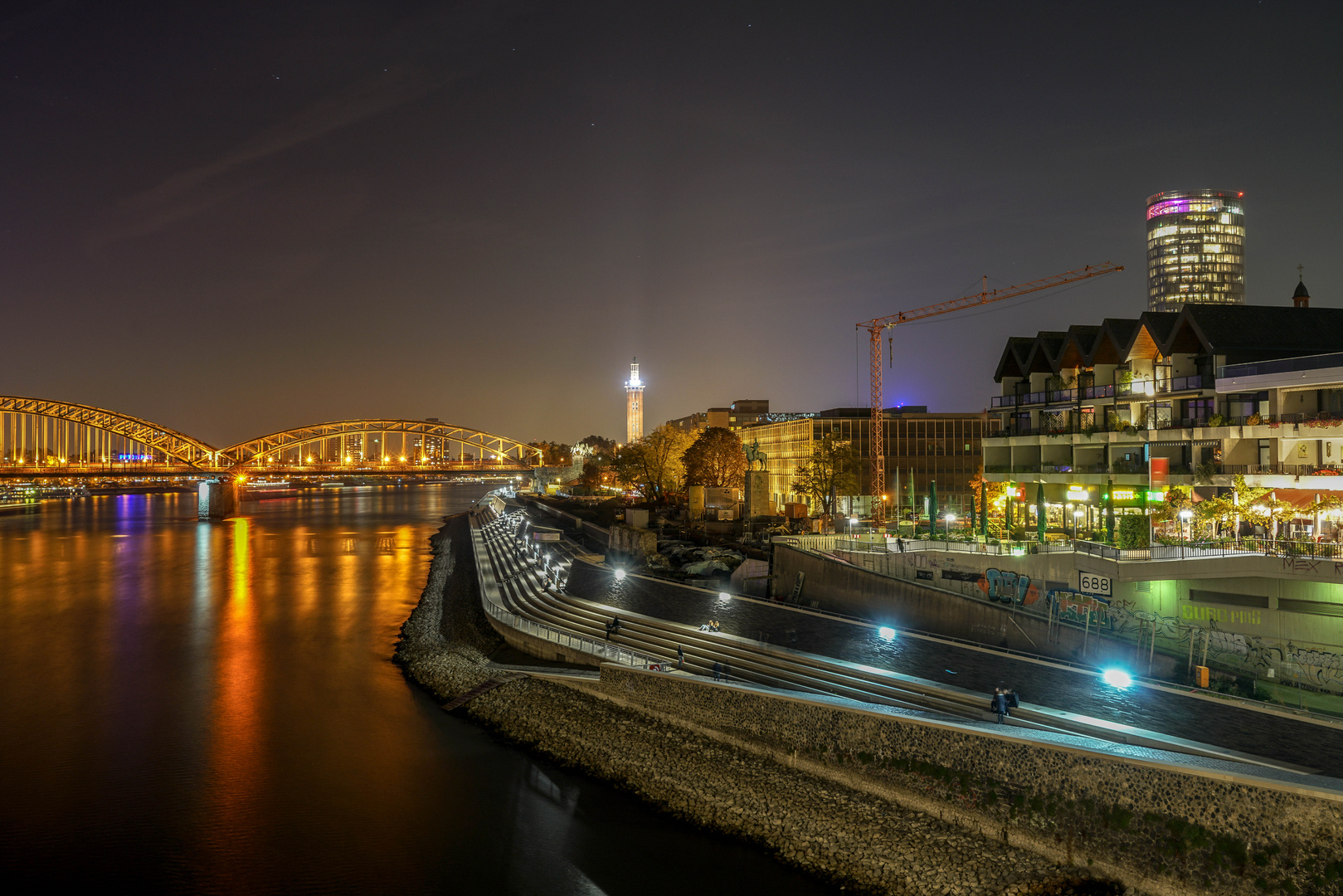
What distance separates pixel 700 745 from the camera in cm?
1820

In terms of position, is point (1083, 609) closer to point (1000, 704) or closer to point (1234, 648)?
point (1234, 648)

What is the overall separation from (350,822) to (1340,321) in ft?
147

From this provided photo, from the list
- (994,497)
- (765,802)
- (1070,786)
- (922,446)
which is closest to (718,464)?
(922,446)

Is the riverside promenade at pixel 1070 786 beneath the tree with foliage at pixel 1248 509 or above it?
beneath

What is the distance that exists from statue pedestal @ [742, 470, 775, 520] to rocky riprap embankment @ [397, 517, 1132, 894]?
31.6m

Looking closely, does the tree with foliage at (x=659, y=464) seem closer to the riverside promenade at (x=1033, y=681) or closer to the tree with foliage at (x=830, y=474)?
the tree with foliage at (x=830, y=474)

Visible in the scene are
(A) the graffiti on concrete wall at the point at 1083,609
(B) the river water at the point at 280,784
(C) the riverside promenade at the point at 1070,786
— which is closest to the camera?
(C) the riverside promenade at the point at 1070,786

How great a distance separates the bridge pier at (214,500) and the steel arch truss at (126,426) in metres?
15.9

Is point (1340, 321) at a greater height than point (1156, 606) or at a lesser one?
greater

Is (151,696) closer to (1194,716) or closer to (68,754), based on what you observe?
(68,754)

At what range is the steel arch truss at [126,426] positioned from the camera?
129 metres

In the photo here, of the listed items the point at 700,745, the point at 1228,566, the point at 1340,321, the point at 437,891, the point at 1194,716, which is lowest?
the point at 437,891

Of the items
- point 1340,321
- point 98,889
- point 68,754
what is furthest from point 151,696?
point 1340,321

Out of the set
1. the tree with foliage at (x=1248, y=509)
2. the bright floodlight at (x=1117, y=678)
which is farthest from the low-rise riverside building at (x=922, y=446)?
the bright floodlight at (x=1117, y=678)
